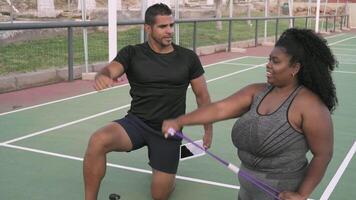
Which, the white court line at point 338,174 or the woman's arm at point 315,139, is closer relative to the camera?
the woman's arm at point 315,139

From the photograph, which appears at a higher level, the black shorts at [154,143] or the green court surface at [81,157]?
the black shorts at [154,143]

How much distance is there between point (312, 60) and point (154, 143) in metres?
2.00

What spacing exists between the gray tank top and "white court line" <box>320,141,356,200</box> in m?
2.06

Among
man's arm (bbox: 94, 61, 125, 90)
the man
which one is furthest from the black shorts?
man's arm (bbox: 94, 61, 125, 90)

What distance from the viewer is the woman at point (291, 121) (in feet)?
8.86

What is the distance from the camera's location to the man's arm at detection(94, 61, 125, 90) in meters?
3.77

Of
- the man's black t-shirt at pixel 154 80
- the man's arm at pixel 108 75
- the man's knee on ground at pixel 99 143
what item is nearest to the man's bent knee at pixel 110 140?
the man's knee on ground at pixel 99 143

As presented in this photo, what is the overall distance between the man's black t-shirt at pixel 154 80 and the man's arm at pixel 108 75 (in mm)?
92

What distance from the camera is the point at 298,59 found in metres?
2.73

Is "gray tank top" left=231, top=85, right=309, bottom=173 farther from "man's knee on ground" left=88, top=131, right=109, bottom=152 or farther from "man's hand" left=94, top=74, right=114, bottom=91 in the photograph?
"man's knee on ground" left=88, top=131, right=109, bottom=152

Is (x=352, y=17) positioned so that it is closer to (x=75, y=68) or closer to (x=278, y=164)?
(x=75, y=68)

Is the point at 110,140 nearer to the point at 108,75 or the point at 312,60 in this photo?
the point at 108,75

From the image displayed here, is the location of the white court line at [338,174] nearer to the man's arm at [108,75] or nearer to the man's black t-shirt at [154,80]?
the man's black t-shirt at [154,80]

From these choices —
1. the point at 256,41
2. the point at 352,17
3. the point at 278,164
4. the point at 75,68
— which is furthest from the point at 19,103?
the point at 352,17
